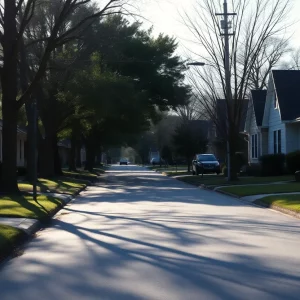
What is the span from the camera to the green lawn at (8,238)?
1202cm

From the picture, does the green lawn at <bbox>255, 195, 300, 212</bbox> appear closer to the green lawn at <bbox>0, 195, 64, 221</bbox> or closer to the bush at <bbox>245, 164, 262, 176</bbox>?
the green lawn at <bbox>0, 195, 64, 221</bbox>

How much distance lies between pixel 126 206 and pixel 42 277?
1288 centimetres

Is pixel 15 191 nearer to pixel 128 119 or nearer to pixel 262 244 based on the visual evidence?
pixel 262 244

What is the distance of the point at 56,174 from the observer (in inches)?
1836

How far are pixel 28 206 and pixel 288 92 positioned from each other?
25.3 m

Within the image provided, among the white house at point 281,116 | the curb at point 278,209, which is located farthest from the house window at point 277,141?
the curb at point 278,209

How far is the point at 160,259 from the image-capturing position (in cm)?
1110

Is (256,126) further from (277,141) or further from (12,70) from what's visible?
(12,70)

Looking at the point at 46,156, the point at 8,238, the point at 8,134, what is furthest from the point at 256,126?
the point at 8,238

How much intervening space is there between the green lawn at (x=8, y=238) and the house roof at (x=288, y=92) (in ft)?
92.4

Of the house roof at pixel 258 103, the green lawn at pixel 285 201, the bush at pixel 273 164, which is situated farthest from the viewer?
the house roof at pixel 258 103

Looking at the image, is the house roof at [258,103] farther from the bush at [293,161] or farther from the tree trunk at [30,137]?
the tree trunk at [30,137]

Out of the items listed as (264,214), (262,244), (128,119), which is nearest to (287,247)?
(262,244)

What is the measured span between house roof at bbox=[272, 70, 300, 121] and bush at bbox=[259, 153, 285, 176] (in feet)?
9.20
